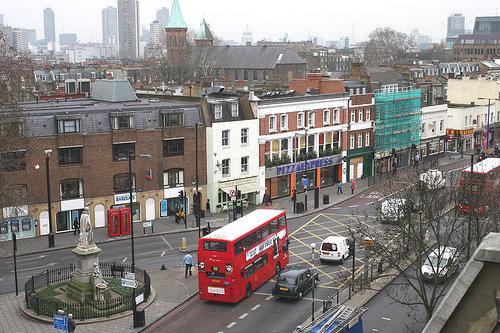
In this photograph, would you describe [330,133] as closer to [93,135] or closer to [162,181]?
[162,181]

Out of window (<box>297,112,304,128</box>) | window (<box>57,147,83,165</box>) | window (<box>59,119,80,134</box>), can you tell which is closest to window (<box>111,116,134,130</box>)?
window (<box>59,119,80,134</box>)

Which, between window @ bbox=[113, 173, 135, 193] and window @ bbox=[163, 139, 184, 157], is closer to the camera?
window @ bbox=[113, 173, 135, 193]

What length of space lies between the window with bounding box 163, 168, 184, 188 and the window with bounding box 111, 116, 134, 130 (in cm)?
489

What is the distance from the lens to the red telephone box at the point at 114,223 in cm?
4631

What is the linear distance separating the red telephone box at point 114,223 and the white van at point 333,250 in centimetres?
1517

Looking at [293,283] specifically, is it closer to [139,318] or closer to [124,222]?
[139,318]

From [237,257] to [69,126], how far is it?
73.0 feet

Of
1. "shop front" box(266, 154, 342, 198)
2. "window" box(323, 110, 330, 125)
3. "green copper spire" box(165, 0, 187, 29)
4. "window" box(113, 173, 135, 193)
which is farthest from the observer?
"green copper spire" box(165, 0, 187, 29)

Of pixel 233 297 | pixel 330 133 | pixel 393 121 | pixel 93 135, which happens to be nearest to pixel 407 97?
pixel 393 121

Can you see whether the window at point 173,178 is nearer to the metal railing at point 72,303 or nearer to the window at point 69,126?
the window at point 69,126

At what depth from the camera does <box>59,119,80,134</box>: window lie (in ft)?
156

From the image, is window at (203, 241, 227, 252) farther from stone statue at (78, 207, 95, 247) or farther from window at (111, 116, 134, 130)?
window at (111, 116, 134, 130)

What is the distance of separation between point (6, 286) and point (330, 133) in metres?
38.1

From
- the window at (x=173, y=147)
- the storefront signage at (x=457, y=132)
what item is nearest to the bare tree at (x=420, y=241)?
the window at (x=173, y=147)
